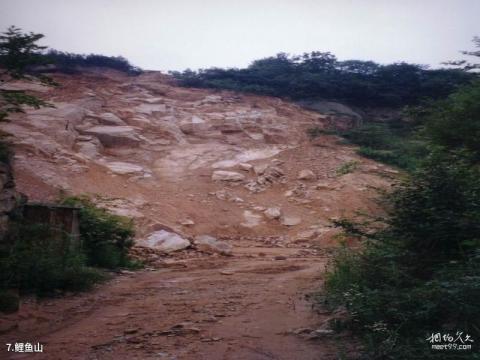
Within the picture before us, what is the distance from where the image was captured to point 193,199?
1354cm

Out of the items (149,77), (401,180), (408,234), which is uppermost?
(149,77)

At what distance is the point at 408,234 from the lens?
13.6ft

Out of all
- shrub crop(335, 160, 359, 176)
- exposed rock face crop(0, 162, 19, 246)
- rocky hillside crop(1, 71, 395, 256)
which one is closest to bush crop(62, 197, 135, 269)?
rocky hillside crop(1, 71, 395, 256)

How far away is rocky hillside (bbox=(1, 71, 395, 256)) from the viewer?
477 inches

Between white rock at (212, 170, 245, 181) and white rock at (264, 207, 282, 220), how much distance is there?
7.37ft

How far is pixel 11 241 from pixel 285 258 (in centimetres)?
571

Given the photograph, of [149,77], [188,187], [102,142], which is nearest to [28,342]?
[188,187]

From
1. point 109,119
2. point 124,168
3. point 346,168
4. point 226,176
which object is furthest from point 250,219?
point 109,119

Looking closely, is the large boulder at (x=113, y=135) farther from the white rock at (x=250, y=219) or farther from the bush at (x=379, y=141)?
the bush at (x=379, y=141)

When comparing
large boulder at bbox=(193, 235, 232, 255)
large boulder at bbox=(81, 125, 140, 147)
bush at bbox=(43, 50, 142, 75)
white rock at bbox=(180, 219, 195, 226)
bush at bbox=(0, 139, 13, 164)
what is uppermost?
bush at bbox=(43, 50, 142, 75)

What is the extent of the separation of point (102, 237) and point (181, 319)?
3613 millimetres

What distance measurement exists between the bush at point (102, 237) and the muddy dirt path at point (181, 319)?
527 millimetres

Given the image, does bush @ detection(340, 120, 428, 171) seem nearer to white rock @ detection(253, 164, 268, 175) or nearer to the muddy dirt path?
white rock @ detection(253, 164, 268, 175)

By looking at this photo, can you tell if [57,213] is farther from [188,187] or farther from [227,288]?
[188,187]
